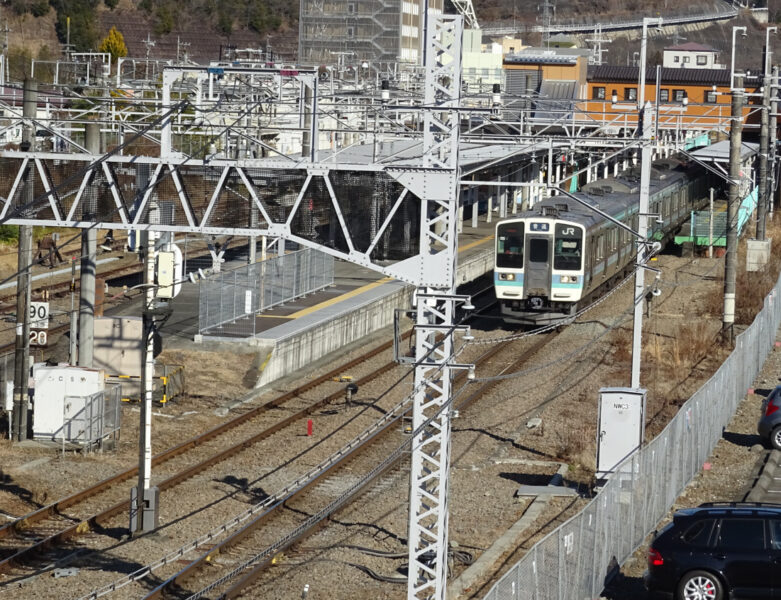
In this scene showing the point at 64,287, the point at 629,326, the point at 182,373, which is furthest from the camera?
the point at 64,287

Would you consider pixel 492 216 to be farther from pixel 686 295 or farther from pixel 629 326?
pixel 629 326

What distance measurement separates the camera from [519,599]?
10.7m

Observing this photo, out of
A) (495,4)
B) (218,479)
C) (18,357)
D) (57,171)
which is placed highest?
(495,4)

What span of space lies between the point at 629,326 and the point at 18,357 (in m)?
14.7

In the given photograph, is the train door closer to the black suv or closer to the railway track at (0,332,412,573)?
the railway track at (0,332,412,573)

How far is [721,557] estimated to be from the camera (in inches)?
503

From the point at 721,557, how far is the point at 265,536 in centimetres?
539

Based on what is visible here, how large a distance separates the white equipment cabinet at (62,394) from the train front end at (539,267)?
11612 mm

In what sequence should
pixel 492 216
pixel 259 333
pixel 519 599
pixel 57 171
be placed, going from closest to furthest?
pixel 519 599 < pixel 57 171 < pixel 259 333 < pixel 492 216

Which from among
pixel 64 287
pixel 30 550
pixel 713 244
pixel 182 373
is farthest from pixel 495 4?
pixel 30 550

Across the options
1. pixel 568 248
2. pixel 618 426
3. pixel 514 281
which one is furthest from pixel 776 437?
pixel 514 281

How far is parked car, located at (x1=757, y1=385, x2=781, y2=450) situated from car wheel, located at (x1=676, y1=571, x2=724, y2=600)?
26.0 ft

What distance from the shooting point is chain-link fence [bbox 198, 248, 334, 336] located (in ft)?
81.4

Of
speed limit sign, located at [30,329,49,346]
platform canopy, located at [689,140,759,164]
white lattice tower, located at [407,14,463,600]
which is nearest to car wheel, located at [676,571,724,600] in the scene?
white lattice tower, located at [407,14,463,600]
